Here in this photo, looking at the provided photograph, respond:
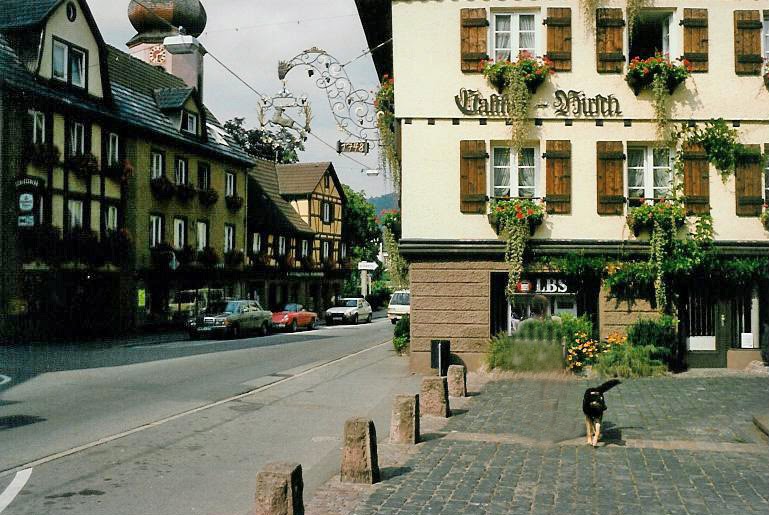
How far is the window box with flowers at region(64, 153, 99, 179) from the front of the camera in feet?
101

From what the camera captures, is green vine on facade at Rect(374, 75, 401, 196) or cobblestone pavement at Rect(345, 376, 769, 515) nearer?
cobblestone pavement at Rect(345, 376, 769, 515)

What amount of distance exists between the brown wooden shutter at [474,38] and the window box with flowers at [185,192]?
23233mm

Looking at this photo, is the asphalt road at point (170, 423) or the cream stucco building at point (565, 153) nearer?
the asphalt road at point (170, 423)

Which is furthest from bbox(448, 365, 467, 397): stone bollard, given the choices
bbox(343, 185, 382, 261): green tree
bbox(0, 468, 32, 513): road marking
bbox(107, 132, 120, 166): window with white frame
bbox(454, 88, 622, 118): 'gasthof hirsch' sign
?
bbox(343, 185, 382, 261): green tree

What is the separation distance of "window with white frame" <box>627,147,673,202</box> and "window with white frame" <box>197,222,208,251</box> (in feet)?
87.7

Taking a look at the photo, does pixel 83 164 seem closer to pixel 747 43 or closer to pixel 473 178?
pixel 473 178

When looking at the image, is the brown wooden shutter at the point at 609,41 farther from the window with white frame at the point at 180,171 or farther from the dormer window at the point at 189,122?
the dormer window at the point at 189,122

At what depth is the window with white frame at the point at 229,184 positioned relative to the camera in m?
44.2

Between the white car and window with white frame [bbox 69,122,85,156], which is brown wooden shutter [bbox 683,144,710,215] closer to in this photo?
window with white frame [bbox 69,122,85,156]

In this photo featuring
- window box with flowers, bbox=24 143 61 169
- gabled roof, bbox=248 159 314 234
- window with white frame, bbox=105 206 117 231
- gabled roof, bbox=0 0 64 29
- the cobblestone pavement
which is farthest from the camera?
gabled roof, bbox=248 159 314 234

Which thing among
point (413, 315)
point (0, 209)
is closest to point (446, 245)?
point (413, 315)

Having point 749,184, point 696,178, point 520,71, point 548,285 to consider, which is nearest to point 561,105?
point 520,71

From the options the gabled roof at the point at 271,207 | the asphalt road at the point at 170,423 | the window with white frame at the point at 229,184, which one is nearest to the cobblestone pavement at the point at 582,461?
the asphalt road at the point at 170,423

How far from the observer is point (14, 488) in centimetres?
785
